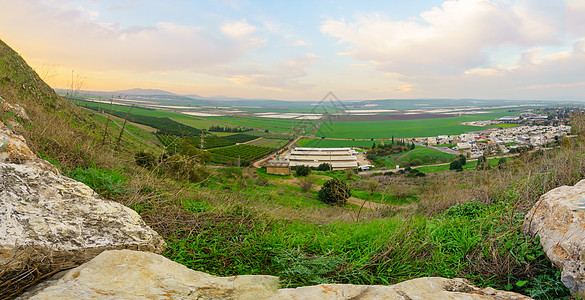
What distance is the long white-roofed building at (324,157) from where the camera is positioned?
1697 inches

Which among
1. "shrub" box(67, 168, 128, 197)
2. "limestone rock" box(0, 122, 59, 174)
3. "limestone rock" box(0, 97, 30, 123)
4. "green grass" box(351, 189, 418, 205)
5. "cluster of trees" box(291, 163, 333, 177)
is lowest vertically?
"cluster of trees" box(291, 163, 333, 177)

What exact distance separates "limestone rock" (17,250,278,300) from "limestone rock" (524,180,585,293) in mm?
2714

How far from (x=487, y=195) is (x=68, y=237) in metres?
6.89

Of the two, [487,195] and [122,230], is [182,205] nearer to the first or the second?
[122,230]

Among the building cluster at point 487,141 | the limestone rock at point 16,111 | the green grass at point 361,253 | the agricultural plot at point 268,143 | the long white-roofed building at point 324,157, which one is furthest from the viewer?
the agricultural plot at point 268,143

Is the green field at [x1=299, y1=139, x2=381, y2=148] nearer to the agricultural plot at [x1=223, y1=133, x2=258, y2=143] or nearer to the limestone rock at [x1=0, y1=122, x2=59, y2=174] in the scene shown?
the agricultural plot at [x1=223, y1=133, x2=258, y2=143]

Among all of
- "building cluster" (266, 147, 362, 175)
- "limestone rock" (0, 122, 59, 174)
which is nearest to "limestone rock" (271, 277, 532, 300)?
"limestone rock" (0, 122, 59, 174)

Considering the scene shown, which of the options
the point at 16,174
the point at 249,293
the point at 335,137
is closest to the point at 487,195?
the point at 249,293

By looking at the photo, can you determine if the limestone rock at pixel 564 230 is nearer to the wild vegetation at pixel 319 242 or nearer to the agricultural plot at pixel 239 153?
the wild vegetation at pixel 319 242

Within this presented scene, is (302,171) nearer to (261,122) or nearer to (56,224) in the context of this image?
(56,224)

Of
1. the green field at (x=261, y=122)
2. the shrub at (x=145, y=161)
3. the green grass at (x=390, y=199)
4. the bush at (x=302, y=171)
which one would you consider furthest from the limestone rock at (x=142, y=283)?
the green field at (x=261, y=122)

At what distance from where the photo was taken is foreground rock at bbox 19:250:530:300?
5.43 ft

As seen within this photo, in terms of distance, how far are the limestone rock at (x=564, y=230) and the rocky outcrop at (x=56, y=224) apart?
3.97 m

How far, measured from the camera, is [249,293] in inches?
76.7
